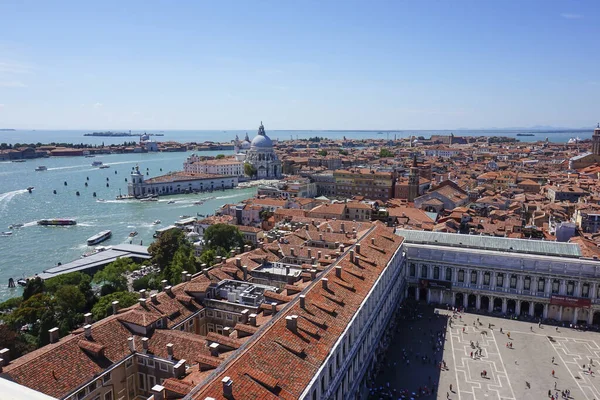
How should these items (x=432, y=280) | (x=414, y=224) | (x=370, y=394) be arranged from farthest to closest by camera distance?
(x=414, y=224), (x=432, y=280), (x=370, y=394)

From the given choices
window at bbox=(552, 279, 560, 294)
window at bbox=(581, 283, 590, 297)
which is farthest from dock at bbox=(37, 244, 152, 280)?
window at bbox=(581, 283, 590, 297)

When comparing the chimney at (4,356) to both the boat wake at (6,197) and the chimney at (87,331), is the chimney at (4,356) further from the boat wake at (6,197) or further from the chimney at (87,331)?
the boat wake at (6,197)

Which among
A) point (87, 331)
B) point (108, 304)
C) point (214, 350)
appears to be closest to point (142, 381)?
point (87, 331)

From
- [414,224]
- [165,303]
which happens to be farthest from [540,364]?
[414,224]

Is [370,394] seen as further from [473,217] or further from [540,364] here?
[473,217]

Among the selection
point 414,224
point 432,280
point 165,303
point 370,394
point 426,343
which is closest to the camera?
point 165,303

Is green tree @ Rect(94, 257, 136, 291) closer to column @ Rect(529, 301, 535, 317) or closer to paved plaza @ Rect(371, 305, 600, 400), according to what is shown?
paved plaza @ Rect(371, 305, 600, 400)
